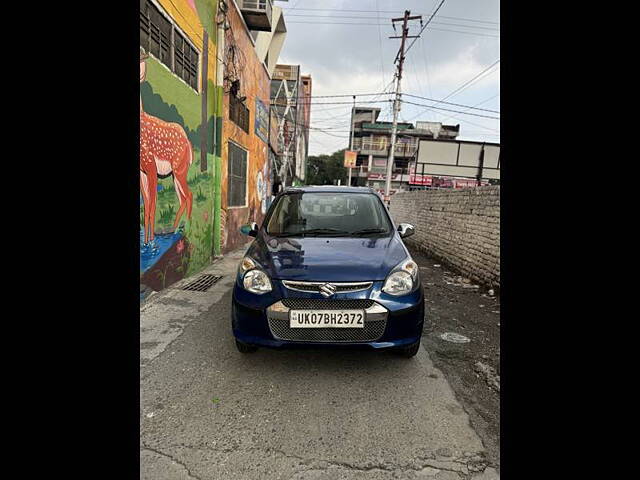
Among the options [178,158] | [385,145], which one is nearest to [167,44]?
[178,158]

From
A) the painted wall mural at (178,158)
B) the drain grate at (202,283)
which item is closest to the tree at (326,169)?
the painted wall mural at (178,158)

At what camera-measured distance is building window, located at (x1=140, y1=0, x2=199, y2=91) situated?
14.6ft

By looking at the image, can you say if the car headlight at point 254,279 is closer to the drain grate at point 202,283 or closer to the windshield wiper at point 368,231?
the windshield wiper at point 368,231

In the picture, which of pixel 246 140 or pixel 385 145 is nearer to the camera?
pixel 246 140

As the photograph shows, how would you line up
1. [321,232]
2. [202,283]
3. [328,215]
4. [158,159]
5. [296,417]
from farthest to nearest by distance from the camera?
[202,283] < [158,159] < [328,215] < [321,232] < [296,417]

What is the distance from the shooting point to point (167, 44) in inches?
197

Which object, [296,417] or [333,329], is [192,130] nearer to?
[333,329]

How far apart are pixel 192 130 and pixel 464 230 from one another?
5.43m

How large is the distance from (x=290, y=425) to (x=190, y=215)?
4.42 m

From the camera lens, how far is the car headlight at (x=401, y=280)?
111 inches

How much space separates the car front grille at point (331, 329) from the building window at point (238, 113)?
6.44 m
